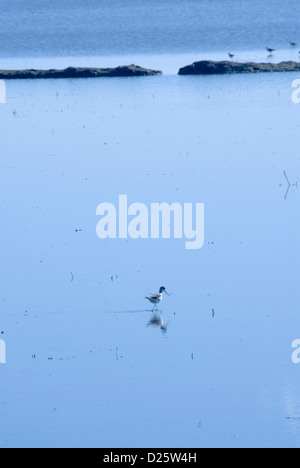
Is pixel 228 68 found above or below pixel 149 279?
above

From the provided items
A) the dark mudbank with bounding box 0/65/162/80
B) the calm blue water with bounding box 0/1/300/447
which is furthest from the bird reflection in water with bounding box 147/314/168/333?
the dark mudbank with bounding box 0/65/162/80

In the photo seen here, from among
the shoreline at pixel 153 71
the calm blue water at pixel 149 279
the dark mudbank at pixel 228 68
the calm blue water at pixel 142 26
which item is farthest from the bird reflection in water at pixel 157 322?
the calm blue water at pixel 142 26

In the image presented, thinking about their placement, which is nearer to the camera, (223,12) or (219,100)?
(219,100)

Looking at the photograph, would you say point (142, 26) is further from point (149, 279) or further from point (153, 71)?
point (149, 279)

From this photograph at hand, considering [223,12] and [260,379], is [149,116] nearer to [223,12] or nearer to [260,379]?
[260,379]

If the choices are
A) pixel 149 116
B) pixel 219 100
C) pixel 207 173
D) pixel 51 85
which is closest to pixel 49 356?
pixel 207 173

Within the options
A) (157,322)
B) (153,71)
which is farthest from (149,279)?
(153,71)
